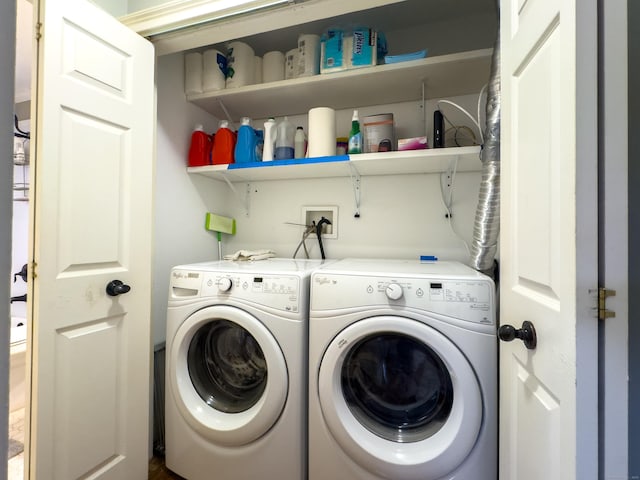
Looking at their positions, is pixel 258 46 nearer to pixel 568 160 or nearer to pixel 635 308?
pixel 568 160

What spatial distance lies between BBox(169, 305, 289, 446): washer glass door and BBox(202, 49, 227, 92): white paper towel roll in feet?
4.06

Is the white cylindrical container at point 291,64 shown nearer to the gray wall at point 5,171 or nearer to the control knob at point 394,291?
the control knob at point 394,291

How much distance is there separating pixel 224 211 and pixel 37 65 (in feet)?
4.01

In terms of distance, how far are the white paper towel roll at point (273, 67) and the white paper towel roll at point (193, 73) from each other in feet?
1.21

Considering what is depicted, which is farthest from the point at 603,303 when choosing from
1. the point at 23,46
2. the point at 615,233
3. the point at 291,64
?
the point at 23,46

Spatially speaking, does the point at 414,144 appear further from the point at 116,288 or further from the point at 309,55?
the point at 116,288

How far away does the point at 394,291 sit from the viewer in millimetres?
1022

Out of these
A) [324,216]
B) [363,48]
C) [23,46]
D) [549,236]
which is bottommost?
[549,236]

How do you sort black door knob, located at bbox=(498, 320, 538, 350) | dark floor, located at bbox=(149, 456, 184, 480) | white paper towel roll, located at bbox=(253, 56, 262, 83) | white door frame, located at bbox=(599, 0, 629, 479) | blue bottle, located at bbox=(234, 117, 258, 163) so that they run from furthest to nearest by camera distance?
white paper towel roll, located at bbox=(253, 56, 262, 83)
blue bottle, located at bbox=(234, 117, 258, 163)
dark floor, located at bbox=(149, 456, 184, 480)
black door knob, located at bbox=(498, 320, 538, 350)
white door frame, located at bbox=(599, 0, 629, 479)

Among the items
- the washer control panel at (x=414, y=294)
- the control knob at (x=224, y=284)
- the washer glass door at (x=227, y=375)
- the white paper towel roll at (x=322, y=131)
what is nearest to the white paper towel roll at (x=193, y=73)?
the white paper towel roll at (x=322, y=131)

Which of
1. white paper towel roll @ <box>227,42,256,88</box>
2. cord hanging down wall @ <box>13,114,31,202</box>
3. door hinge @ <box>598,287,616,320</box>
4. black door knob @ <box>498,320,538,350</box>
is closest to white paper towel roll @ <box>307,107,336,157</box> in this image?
white paper towel roll @ <box>227,42,256,88</box>

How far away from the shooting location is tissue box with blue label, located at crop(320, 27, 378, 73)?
144cm

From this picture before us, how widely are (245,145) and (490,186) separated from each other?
1228mm

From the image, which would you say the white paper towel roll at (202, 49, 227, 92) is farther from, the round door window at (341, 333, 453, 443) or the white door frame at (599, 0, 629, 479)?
the white door frame at (599, 0, 629, 479)
